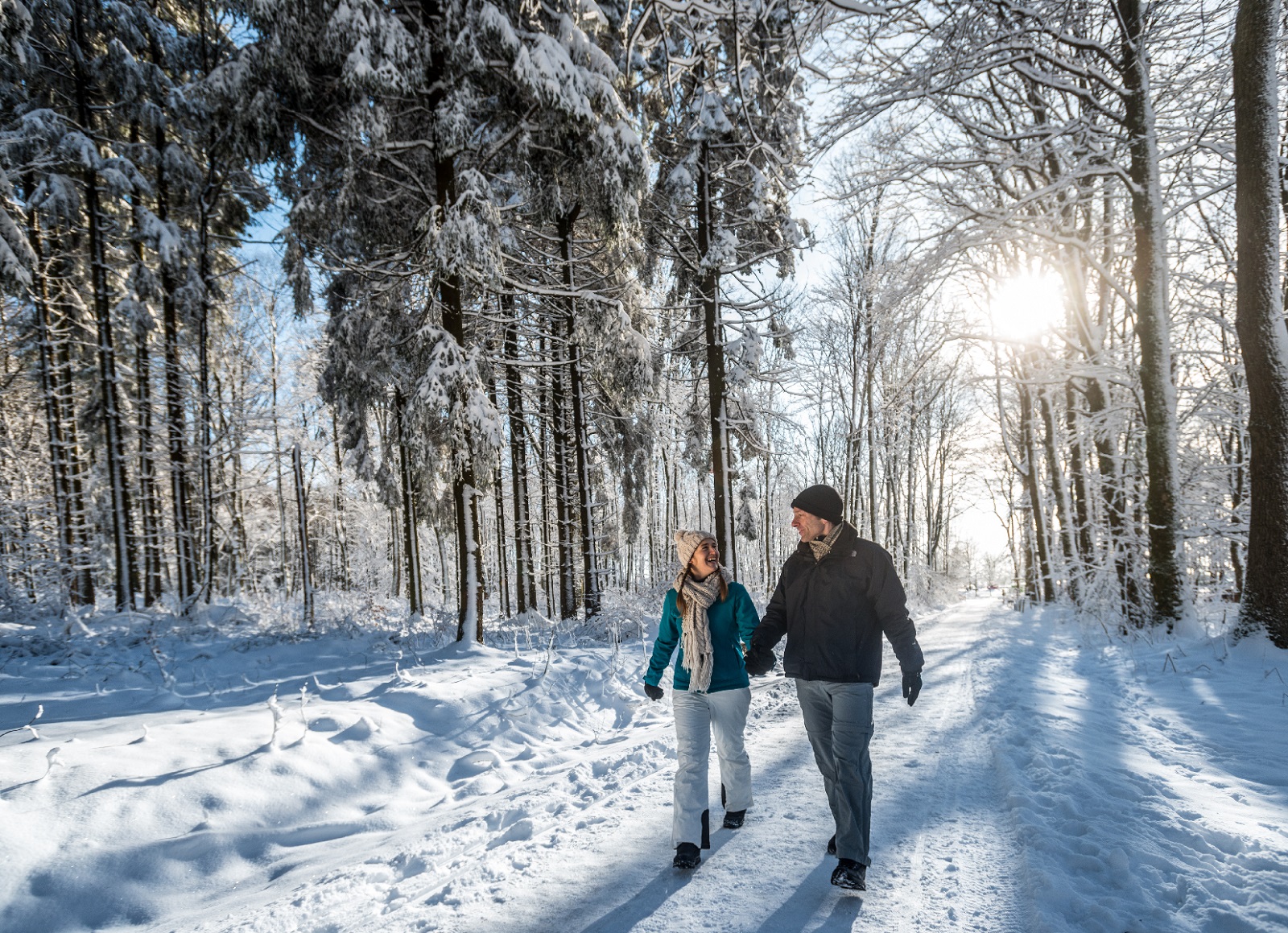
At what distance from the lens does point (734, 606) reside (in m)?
3.91

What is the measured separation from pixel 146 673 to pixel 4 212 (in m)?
9.91

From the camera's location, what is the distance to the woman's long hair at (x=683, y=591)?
3879mm

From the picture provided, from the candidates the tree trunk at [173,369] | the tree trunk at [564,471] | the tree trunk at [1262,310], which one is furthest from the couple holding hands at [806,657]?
the tree trunk at [173,369]

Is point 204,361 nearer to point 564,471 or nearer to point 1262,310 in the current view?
point 564,471

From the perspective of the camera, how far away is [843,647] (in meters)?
3.32

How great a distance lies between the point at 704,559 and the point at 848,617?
0.96m

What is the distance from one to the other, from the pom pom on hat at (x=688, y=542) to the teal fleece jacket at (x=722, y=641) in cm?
27

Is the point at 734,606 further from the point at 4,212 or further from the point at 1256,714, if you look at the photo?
the point at 4,212

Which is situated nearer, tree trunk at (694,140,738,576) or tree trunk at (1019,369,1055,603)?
tree trunk at (694,140,738,576)

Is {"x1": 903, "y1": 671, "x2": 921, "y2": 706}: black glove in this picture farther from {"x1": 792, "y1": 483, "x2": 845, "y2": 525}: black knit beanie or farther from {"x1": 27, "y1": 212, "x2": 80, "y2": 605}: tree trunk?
{"x1": 27, "y1": 212, "x2": 80, "y2": 605}: tree trunk

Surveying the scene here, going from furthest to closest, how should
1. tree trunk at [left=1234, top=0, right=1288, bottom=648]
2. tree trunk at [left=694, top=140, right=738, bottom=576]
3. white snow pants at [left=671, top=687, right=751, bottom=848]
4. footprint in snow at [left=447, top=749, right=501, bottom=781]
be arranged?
tree trunk at [left=694, top=140, right=738, bottom=576]
tree trunk at [left=1234, top=0, right=1288, bottom=648]
footprint in snow at [left=447, top=749, right=501, bottom=781]
white snow pants at [left=671, top=687, right=751, bottom=848]

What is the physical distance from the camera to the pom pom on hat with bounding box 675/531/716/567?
3859mm

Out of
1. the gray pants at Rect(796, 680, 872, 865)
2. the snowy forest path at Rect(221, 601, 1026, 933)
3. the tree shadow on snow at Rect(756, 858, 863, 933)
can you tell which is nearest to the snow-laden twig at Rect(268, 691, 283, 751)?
the snowy forest path at Rect(221, 601, 1026, 933)

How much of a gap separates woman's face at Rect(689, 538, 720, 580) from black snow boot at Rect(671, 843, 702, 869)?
1.57 meters
